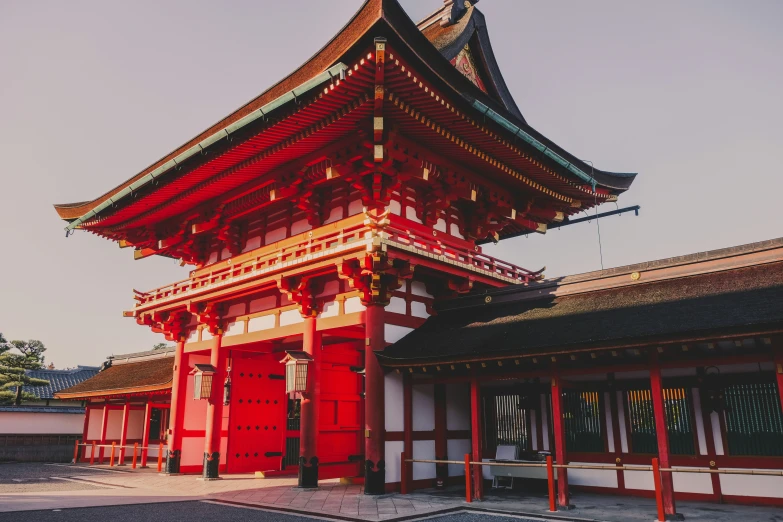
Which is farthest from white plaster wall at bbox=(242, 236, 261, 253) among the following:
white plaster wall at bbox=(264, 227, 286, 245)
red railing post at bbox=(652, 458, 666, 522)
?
red railing post at bbox=(652, 458, 666, 522)

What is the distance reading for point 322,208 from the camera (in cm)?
1614

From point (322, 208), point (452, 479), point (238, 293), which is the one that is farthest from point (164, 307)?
point (452, 479)

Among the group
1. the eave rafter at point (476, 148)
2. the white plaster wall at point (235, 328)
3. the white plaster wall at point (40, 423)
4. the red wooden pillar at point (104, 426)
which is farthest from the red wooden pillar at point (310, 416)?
the white plaster wall at point (40, 423)

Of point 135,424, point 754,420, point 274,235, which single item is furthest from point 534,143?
point 135,424

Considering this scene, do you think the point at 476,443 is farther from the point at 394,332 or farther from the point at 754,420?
the point at 754,420

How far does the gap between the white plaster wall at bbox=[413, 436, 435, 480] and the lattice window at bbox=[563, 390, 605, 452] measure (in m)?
3.31

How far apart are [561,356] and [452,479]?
557cm

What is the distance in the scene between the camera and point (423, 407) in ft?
46.5

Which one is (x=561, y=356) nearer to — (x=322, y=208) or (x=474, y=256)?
(x=474, y=256)

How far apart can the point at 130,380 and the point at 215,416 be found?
10906 millimetres

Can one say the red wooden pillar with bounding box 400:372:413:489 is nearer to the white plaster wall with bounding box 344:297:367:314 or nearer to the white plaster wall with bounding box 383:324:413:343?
the white plaster wall with bounding box 383:324:413:343

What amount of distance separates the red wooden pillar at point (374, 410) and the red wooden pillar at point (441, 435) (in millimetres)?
1782

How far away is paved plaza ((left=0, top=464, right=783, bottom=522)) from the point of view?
32.8 ft

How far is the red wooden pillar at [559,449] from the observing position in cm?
1066
